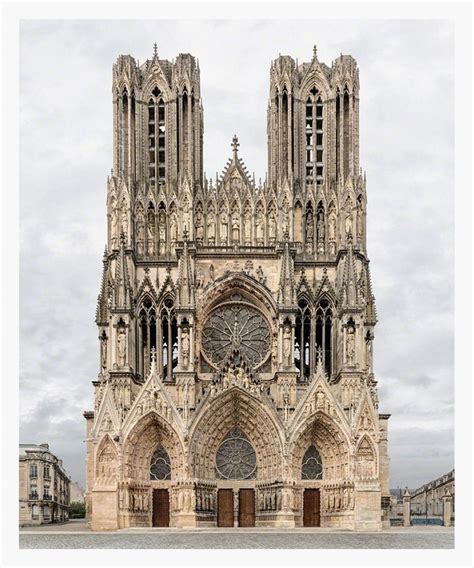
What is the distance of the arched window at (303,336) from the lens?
2142 inches

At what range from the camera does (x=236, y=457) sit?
53.1 m

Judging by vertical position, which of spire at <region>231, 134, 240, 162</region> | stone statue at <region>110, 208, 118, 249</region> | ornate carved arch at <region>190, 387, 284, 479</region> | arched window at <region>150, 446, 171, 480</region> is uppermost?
spire at <region>231, 134, 240, 162</region>

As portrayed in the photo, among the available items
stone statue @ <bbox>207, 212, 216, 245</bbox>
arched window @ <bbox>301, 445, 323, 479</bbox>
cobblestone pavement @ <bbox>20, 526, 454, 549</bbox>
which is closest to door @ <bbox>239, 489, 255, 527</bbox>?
arched window @ <bbox>301, 445, 323, 479</bbox>

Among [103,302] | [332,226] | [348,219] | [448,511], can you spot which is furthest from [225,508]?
[348,219]

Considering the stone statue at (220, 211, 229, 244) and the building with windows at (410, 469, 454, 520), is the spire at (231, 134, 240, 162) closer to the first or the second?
the stone statue at (220, 211, 229, 244)

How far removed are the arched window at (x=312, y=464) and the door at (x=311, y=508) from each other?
755mm

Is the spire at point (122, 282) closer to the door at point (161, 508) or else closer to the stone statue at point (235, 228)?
the stone statue at point (235, 228)

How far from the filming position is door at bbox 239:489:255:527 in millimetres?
52094

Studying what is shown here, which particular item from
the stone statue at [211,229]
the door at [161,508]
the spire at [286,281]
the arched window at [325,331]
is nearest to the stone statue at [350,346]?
the arched window at [325,331]

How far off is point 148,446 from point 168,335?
17.9 feet

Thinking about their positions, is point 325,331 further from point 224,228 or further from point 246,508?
point 246,508

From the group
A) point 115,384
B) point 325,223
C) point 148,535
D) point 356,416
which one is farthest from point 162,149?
point 148,535

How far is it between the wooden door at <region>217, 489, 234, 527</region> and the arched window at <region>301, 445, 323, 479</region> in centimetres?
362
